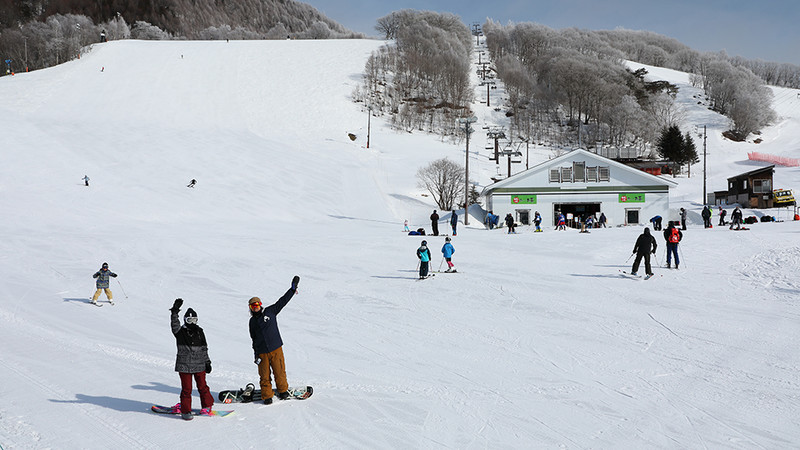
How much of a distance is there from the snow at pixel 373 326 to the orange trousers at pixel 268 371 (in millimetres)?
210

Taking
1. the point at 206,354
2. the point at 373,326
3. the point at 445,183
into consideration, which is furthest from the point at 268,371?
the point at 445,183

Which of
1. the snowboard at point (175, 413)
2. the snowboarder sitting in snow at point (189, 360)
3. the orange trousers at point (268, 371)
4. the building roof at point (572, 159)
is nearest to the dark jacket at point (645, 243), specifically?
the orange trousers at point (268, 371)

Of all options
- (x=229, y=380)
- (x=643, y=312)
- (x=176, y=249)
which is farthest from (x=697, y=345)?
(x=176, y=249)

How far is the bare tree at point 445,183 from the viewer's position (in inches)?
1656

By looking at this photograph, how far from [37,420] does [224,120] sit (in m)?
53.5

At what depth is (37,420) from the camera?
5.95 meters

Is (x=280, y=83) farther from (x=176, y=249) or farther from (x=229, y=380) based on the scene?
(x=229, y=380)

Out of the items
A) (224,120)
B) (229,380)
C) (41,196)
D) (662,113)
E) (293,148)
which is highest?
(662,113)

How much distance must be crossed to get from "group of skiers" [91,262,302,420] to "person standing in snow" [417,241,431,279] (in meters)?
8.07

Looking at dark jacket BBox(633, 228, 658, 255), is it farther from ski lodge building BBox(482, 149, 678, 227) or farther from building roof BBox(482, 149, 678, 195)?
ski lodge building BBox(482, 149, 678, 227)

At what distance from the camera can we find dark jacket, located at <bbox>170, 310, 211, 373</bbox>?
20.0 feet

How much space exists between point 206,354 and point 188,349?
25cm

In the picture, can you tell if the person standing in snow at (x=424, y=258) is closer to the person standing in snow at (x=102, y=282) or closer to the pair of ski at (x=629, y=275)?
the pair of ski at (x=629, y=275)

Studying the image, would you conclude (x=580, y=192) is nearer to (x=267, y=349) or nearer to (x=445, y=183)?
(x=445, y=183)
